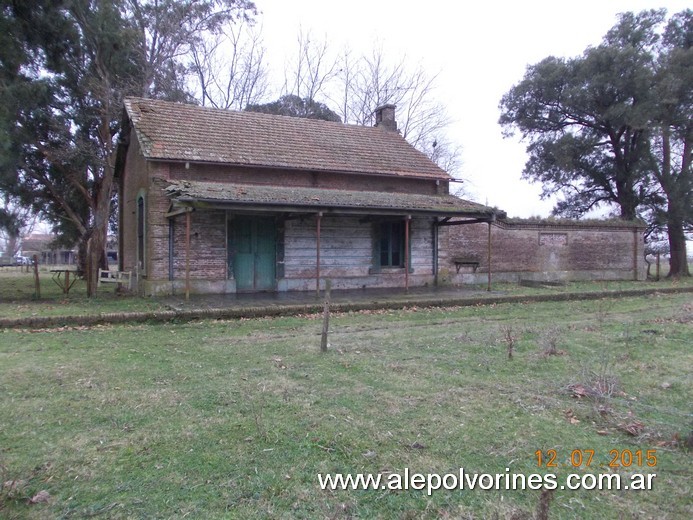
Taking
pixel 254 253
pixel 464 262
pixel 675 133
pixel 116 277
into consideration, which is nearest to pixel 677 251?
pixel 675 133

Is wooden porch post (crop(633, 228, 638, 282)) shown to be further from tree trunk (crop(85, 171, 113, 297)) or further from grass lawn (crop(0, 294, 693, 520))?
tree trunk (crop(85, 171, 113, 297))

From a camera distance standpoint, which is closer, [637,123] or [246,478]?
[246,478]

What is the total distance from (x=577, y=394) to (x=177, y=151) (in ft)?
41.9

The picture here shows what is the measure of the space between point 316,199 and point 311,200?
0.96ft

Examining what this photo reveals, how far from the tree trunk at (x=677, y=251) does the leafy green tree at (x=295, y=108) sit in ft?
65.3

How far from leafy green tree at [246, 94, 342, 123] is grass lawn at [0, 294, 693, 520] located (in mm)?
23784

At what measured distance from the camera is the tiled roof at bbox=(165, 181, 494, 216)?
12594 millimetres

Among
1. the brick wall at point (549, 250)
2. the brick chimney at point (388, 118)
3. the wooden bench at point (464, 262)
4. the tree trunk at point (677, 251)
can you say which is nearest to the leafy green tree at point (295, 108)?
the brick chimney at point (388, 118)

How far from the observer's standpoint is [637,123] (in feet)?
71.9

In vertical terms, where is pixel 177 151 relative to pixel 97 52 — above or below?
below

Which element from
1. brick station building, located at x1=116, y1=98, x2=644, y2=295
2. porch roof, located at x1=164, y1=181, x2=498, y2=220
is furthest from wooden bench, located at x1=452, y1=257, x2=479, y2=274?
porch roof, located at x1=164, y1=181, x2=498, y2=220

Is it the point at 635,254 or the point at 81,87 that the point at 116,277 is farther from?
the point at 635,254

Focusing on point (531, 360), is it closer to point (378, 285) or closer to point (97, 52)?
point (378, 285)

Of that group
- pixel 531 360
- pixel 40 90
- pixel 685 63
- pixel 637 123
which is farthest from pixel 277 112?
pixel 531 360
